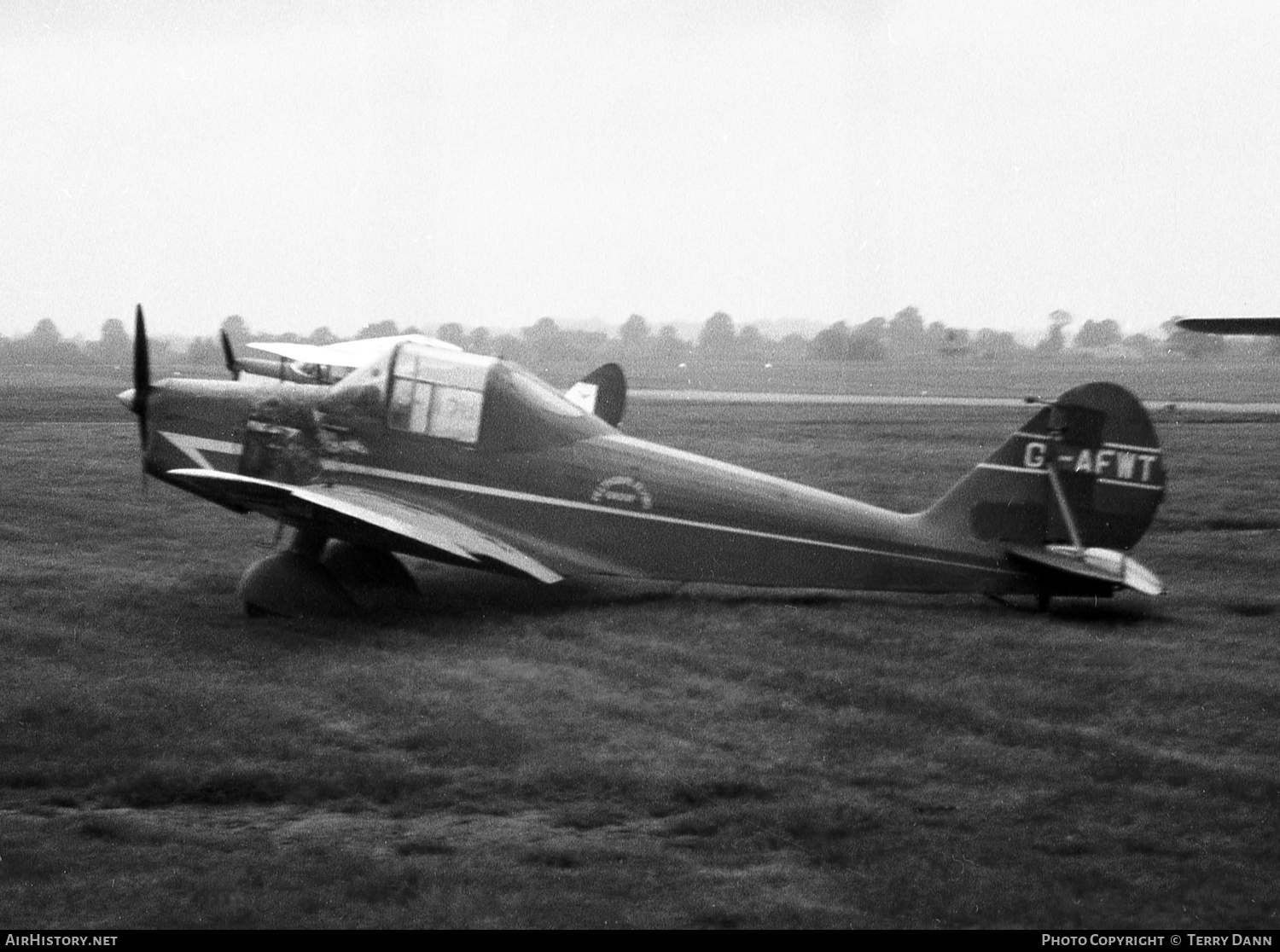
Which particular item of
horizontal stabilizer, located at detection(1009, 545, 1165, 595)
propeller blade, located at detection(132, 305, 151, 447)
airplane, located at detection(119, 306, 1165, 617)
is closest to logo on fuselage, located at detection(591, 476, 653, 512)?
airplane, located at detection(119, 306, 1165, 617)

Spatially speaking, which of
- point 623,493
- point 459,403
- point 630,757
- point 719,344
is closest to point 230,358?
point 459,403

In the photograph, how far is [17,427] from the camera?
2150 cm

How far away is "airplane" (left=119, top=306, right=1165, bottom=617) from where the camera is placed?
987cm

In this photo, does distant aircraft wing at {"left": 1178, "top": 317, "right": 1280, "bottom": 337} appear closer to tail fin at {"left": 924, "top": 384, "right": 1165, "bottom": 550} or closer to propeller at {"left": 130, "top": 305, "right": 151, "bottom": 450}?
tail fin at {"left": 924, "top": 384, "right": 1165, "bottom": 550}

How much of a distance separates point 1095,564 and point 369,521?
5.00 meters

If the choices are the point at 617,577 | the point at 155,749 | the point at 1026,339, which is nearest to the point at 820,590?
the point at 617,577

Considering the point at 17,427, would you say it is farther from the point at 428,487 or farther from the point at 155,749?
the point at 155,749

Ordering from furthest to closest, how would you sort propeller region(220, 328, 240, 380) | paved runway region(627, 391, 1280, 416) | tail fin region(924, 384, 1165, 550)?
paved runway region(627, 391, 1280, 416) < propeller region(220, 328, 240, 380) < tail fin region(924, 384, 1165, 550)

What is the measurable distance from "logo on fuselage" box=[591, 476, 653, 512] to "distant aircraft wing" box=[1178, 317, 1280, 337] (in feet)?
15.4

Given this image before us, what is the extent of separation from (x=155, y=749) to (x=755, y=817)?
118 inches

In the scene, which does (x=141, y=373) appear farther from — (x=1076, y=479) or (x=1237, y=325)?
(x=1237, y=325)

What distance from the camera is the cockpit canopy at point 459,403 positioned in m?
10.6

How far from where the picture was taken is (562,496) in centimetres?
1050

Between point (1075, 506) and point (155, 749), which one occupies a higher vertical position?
point (1075, 506)
